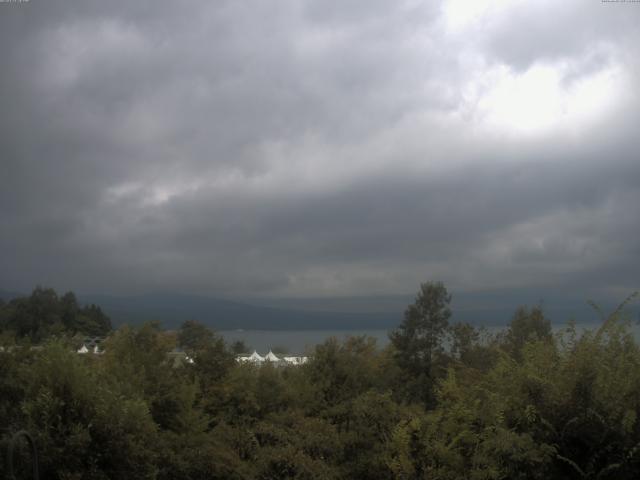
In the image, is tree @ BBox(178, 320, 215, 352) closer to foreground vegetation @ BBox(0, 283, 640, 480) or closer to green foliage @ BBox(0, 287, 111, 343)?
foreground vegetation @ BBox(0, 283, 640, 480)

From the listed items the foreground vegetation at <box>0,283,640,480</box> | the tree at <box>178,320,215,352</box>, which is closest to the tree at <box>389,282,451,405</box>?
the foreground vegetation at <box>0,283,640,480</box>

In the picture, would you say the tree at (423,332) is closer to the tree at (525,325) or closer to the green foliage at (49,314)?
the tree at (525,325)

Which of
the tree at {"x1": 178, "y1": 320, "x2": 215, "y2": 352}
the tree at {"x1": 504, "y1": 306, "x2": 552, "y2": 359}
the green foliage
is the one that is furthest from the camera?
the green foliage

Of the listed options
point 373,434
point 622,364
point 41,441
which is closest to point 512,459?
point 622,364

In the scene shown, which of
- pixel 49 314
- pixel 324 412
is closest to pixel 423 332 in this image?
pixel 324 412

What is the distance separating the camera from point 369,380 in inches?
996

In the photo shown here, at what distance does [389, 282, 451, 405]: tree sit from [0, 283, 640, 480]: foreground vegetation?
202 cm

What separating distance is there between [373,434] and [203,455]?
5.05 m

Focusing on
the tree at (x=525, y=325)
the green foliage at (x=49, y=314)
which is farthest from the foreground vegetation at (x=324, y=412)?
the green foliage at (x=49, y=314)

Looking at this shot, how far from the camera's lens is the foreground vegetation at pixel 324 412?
39.5 ft

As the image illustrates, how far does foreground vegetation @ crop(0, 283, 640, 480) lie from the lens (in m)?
12.1

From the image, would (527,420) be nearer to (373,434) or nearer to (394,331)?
(373,434)

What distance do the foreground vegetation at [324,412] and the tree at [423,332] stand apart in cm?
202

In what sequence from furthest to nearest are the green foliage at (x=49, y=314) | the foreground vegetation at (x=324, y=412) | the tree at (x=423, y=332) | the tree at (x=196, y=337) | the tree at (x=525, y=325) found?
the green foliage at (x=49, y=314)
the tree at (x=525, y=325)
the tree at (x=423, y=332)
the tree at (x=196, y=337)
the foreground vegetation at (x=324, y=412)
